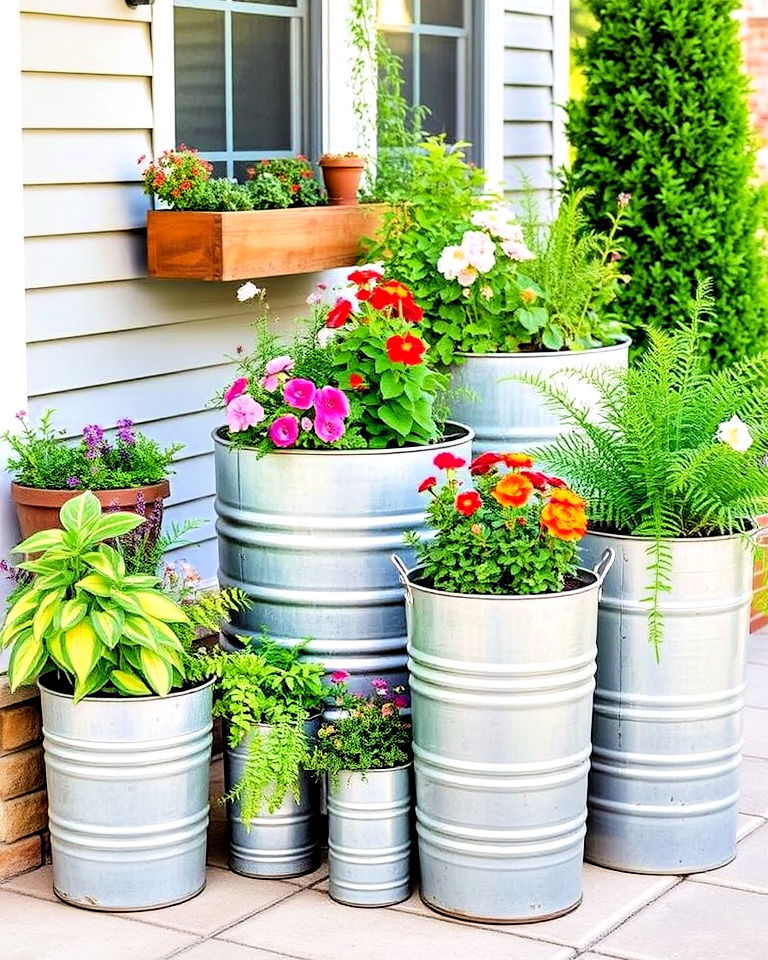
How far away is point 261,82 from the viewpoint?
14.3 feet

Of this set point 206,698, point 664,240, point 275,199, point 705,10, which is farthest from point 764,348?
point 206,698

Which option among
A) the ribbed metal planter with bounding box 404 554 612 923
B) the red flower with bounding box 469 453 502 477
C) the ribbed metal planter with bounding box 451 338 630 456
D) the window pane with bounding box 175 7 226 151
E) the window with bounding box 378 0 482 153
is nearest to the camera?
the ribbed metal planter with bounding box 404 554 612 923

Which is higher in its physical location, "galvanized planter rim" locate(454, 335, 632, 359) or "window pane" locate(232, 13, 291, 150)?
"window pane" locate(232, 13, 291, 150)

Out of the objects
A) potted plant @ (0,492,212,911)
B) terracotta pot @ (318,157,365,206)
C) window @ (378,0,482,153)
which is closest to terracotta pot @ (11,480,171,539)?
potted plant @ (0,492,212,911)

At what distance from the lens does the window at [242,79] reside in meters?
4.09

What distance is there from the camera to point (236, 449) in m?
3.46

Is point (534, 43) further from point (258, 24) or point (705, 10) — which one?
point (258, 24)

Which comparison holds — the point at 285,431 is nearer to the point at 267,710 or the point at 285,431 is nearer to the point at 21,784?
the point at 267,710

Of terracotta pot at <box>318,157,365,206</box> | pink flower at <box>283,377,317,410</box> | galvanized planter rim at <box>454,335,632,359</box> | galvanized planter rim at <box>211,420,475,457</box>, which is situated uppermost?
terracotta pot at <box>318,157,365,206</box>

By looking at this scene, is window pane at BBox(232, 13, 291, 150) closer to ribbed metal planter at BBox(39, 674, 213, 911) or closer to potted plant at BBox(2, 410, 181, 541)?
potted plant at BBox(2, 410, 181, 541)

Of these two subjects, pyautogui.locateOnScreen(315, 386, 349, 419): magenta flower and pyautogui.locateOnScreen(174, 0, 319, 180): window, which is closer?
pyautogui.locateOnScreen(315, 386, 349, 419): magenta flower

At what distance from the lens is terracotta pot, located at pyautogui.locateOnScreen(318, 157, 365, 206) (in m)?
4.35

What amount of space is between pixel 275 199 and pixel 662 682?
1.58 meters

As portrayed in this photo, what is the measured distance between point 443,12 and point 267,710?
2747 mm
